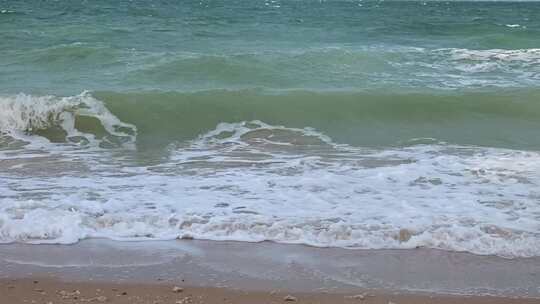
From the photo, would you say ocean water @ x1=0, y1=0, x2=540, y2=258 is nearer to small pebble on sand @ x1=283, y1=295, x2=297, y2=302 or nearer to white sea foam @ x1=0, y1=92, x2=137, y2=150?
white sea foam @ x1=0, y1=92, x2=137, y2=150

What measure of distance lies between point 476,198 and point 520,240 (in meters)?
1.09

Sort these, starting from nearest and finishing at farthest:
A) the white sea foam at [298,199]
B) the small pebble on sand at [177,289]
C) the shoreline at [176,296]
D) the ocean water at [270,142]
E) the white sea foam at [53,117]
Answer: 1. the shoreline at [176,296]
2. the small pebble on sand at [177,289]
3. the white sea foam at [298,199]
4. the ocean water at [270,142]
5. the white sea foam at [53,117]

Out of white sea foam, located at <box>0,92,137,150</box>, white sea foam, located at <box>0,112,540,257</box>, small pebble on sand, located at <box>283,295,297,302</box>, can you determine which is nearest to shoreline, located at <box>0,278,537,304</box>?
small pebble on sand, located at <box>283,295,297,302</box>

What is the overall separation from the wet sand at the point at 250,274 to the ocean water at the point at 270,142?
0.73 ft

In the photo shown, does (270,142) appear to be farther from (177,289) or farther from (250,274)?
(177,289)

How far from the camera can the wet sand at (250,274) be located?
4.20 meters

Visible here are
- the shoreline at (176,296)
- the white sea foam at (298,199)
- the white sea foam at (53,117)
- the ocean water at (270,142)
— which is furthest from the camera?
the white sea foam at (53,117)

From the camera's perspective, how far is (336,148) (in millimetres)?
8625

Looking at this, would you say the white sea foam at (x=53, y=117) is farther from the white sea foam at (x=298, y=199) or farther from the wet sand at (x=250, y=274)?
the wet sand at (x=250, y=274)

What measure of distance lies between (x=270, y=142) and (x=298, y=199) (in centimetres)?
291

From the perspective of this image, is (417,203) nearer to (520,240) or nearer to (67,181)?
(520,240)

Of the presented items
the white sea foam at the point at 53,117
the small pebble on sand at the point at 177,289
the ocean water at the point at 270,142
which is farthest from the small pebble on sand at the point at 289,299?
the white sea foam at the point at 53,117

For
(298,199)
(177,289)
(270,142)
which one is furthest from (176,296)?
(270,142)

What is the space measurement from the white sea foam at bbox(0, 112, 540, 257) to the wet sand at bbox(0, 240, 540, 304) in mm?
207
